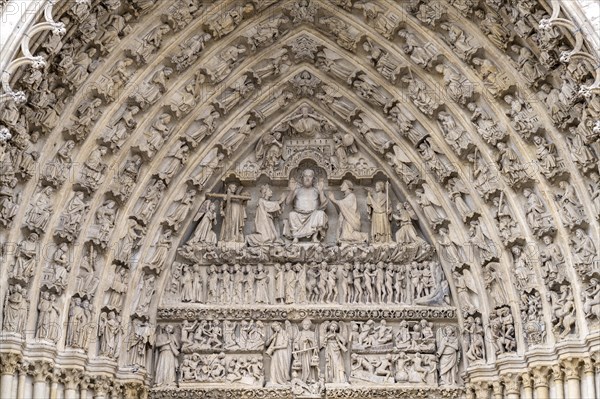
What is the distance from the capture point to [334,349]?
545 inches

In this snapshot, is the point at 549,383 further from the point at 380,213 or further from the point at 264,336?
the point at 264,336

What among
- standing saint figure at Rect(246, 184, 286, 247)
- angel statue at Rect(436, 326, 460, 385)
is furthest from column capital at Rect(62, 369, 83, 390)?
angel statue at Rect(436, 326, 460, 385)

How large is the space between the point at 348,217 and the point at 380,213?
15.4 inches

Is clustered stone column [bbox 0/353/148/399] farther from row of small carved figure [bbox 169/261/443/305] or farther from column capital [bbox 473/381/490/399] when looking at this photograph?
column capital [bbox 473/381/490/399]

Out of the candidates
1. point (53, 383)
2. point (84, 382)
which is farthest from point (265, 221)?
point (53, 383)

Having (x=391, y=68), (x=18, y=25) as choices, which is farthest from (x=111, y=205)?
(x=391, y=68)

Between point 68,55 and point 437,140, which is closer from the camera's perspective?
point 68,55

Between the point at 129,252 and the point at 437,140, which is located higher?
the point at 437,140

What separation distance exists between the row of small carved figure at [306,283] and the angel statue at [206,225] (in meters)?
0.33

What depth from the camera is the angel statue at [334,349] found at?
45.1 ft

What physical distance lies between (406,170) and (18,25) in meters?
5.05

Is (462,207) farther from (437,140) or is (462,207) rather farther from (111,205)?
(111,205)

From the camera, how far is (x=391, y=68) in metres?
14.1

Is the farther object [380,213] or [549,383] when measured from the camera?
[380,213]
